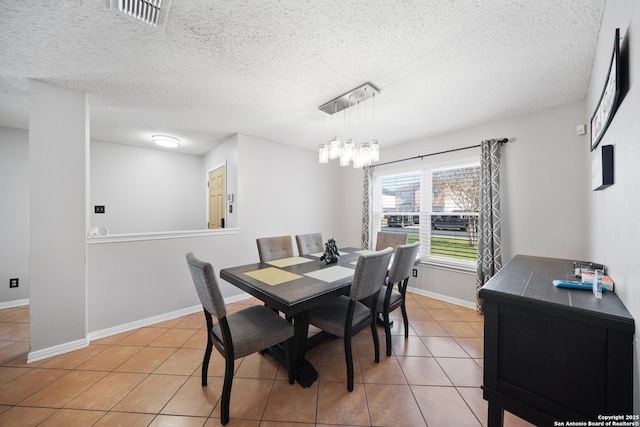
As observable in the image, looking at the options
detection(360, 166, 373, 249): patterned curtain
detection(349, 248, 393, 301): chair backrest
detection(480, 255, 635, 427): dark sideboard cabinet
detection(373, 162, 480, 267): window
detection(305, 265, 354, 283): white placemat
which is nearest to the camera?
detection(480, 255, 635, 427): dark sideboard cabinet

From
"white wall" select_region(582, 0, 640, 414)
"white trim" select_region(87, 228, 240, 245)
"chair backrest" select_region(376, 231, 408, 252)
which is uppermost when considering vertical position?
"white wall" select_region(582, 0, 640, 414)

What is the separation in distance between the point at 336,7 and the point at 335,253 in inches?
80.0

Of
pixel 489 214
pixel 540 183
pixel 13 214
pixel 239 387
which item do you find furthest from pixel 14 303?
pixel 540 183

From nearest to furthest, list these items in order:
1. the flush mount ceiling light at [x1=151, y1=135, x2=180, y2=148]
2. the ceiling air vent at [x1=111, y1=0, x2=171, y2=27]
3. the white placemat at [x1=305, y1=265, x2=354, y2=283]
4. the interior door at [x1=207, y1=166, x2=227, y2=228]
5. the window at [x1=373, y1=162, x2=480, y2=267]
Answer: the ceiling air vent at [x1=111, y1=0, x2=171, y2=27]
the white placemat at [x1=305, y1=265, x2=354, y2=283]
the window at [x1=373, y1=162, x2=480, y2=267]
the flush mount ceiling light at [x1=151, y1=135, x2=180, y2=148]
the interior door at [x1=207, y1=166, x2=227, y2=228]

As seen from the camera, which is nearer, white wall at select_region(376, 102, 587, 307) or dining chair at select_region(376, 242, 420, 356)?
dining chair at select_region(376, 242, 420, 356)

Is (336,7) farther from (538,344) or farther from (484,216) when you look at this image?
(484,216)

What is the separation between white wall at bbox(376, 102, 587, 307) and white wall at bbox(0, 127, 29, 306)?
19.9 feet

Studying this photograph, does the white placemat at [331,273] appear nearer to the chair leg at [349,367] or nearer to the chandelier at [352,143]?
the chair leg at [349,367]

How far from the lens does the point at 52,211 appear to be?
209 cm

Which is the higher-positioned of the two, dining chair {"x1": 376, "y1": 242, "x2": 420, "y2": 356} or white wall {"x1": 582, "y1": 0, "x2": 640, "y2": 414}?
white wall {"x1": 582, "y1": 0, "x2": 640, "y2": 414}

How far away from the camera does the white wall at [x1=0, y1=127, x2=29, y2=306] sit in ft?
9.93

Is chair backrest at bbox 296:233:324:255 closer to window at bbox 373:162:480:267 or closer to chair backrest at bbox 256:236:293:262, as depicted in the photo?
chair backrest at bbox 256:236:293:262

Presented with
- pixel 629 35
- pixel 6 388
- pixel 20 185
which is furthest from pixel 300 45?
pixel 20 185

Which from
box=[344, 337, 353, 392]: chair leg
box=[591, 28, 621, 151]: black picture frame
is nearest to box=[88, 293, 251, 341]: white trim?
box=[344, 337, 353, 392]: chair leg
